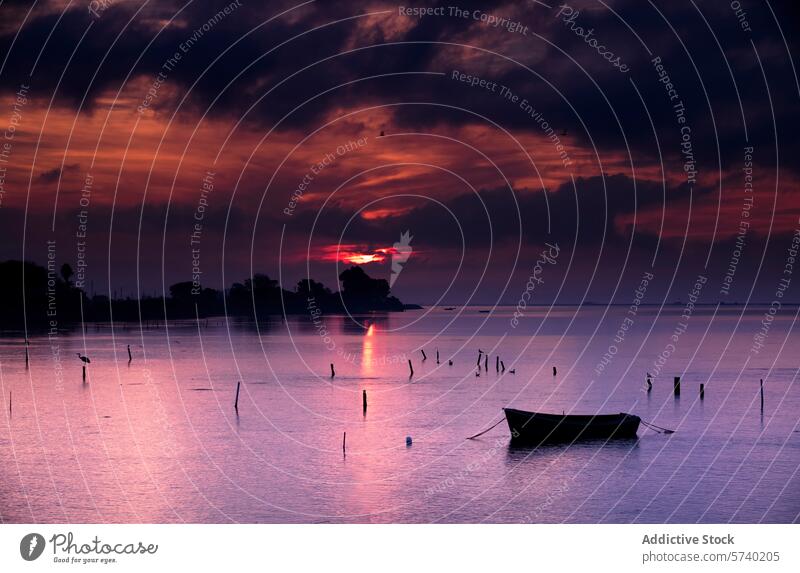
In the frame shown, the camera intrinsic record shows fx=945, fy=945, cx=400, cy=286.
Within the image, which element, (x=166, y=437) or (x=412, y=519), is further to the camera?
(x=166, y=437)

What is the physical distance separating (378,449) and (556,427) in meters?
11.2

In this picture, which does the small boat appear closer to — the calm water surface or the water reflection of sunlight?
the calm water surface

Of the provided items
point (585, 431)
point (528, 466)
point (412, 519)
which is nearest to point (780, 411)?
point (585, 431)

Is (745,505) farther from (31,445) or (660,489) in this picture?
(31,445)

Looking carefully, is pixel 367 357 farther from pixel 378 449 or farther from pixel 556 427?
pixel 378 449

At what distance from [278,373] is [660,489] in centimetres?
6755

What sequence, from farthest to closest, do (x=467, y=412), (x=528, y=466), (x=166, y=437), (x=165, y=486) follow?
(x=467, y=412) < (x=166, y=437) < (x=528, y=466) < (x=165, y=486)

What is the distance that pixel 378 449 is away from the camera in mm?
55844

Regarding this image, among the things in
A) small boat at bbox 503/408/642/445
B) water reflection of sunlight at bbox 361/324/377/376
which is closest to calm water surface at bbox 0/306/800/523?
small boat at bbox 503/408/642/445

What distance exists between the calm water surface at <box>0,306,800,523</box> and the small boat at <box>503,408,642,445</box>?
1.55m

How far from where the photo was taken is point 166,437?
197 feet

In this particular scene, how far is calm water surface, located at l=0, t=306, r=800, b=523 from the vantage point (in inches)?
1636

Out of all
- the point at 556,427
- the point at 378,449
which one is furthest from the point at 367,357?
the point at 378,449
